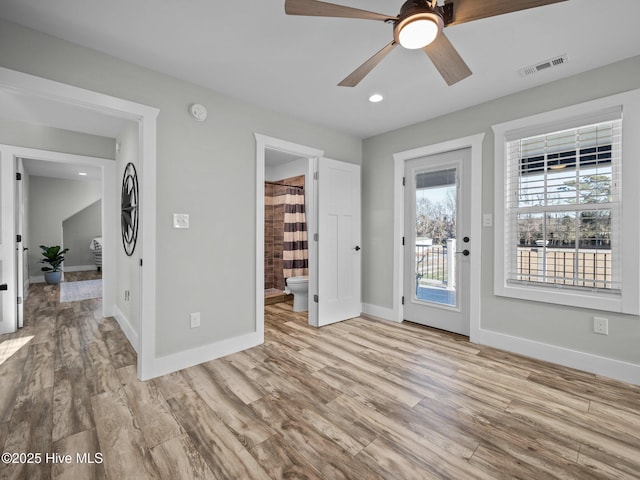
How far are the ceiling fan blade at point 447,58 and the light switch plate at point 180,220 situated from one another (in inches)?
84.9

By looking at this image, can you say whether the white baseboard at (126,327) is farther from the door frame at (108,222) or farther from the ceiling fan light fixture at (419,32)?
the ceiling fan light fixture at (419,32)

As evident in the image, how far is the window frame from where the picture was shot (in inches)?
90.1

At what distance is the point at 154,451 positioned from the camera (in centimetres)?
159

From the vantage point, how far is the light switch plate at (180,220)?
2.54 meters

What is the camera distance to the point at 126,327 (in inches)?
133

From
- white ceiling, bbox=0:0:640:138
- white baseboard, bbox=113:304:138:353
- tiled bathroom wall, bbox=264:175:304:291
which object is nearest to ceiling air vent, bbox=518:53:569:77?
white ceiling, bbox=0:0:640:138

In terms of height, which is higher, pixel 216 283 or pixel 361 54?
pixel 361 54

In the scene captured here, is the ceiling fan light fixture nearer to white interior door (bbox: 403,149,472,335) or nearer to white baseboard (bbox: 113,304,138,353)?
white interior door (bbox: 403,149,472,335)

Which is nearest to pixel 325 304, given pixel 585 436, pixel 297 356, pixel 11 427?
pixel 297 356

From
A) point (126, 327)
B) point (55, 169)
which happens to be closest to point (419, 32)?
point (126, 327)

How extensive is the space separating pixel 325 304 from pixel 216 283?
55.9 inches

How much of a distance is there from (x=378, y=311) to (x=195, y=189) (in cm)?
273

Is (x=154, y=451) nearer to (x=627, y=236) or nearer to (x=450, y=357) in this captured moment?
(x=450, y=357)

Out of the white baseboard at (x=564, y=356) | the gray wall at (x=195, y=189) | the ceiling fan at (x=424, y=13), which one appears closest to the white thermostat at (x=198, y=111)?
the gray wall at (x=195, y=189)
